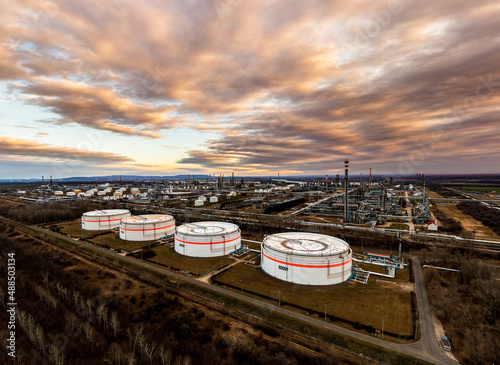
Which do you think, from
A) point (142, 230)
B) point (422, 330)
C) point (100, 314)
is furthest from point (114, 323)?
point (142, 230)

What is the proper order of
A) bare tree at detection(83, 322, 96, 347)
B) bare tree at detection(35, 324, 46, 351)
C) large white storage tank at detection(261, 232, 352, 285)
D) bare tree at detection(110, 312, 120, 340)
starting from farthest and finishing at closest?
large white storage tank at detection(261, 232, 352, 285) < bare tree at detection(110, 312, 120, 340) < bare tree at detection(83, 322, 96, 347) < bare tree at detection(35, 324, 46, 351)

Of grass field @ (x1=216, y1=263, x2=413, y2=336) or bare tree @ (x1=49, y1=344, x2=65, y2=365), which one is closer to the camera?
bare tree @ (x1=49, y1=344, x2=65, y2=365)

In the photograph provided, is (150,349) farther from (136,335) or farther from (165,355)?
(165,355)

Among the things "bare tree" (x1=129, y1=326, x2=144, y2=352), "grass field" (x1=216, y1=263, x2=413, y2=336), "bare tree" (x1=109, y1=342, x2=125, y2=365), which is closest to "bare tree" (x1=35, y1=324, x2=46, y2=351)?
"bare tree" (x1=109, y1=342, x2=125, y2=365)

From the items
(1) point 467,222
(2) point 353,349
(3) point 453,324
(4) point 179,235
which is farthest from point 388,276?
(1) point 467,222

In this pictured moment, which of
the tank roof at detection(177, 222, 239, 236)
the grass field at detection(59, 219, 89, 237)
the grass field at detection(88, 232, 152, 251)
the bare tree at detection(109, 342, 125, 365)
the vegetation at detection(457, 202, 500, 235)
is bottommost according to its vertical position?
the bare tree at detection(109, 342, 125, 365)

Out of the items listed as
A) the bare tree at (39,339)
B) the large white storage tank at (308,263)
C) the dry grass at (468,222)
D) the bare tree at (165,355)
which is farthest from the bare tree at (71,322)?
the dry grass at (468,222)

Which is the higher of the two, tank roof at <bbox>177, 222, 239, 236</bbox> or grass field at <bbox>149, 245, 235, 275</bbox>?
tank roof at <bbox>177, 222, 239, 236</bbox>

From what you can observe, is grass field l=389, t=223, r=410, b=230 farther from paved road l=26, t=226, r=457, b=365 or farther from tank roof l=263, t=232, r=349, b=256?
tank roof l=263, t=232, r=349, b=256
